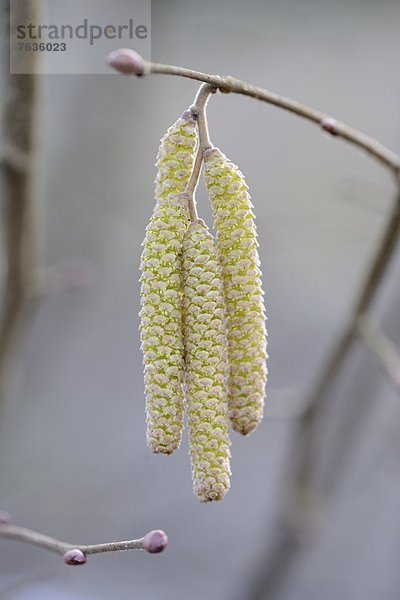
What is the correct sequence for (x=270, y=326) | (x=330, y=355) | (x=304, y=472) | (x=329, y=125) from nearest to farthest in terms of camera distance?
1. (x=329, y=125)
2. (x=330, y=355)
3. (x=304, y=472)
4. (x=270, y=326)

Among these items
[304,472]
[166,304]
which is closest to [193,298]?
[166,304]

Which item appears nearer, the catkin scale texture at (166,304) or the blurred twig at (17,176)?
the catkin scale texture at (166,304)

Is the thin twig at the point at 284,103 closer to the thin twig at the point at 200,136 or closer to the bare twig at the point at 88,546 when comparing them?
the thin twig at the point at 200,136

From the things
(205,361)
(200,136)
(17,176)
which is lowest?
(205,361)

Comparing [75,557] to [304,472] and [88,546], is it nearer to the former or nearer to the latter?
[88,546]

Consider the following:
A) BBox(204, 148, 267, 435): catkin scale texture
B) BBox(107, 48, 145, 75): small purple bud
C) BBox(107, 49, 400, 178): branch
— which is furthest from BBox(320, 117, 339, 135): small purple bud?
BBox(107, 48, 145, 75): small purple bud

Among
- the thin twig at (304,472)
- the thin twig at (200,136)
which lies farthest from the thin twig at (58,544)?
the thin twig at (304,472)

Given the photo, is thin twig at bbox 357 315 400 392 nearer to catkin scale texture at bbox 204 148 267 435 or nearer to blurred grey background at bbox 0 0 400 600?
blurred grey background at bbox 0 0 400 600
